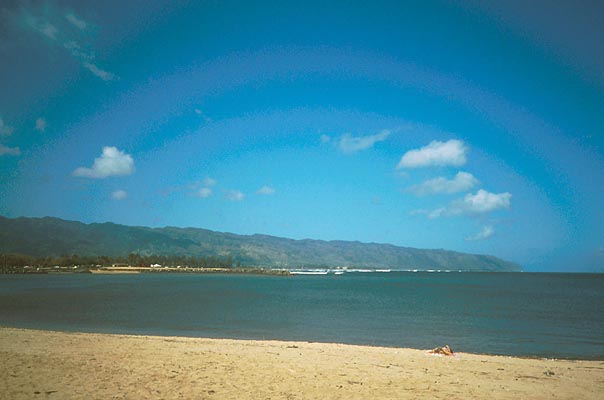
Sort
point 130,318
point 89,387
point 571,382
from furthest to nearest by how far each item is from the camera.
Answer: point 130,318
point 571,382
point 89,387

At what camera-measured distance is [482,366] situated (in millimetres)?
16828

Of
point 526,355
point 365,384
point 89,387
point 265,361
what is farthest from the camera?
point 526,355

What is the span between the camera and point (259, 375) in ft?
43.1

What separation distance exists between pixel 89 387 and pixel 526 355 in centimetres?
2102

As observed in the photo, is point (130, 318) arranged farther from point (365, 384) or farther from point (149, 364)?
point (365, 384)

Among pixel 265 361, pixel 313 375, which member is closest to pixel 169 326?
pixel 265 361

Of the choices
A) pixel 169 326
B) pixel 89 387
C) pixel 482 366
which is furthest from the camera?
pixel 169 326

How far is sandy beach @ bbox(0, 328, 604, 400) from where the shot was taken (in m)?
11.0

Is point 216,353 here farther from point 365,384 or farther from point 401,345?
point 401,345

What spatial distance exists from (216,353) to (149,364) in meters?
3.49

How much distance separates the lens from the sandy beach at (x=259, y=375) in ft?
36.1

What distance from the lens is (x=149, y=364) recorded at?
14.1 m

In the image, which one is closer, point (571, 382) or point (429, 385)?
point (429, 385)

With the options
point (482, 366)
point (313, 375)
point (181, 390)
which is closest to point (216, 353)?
point (313, 375)
